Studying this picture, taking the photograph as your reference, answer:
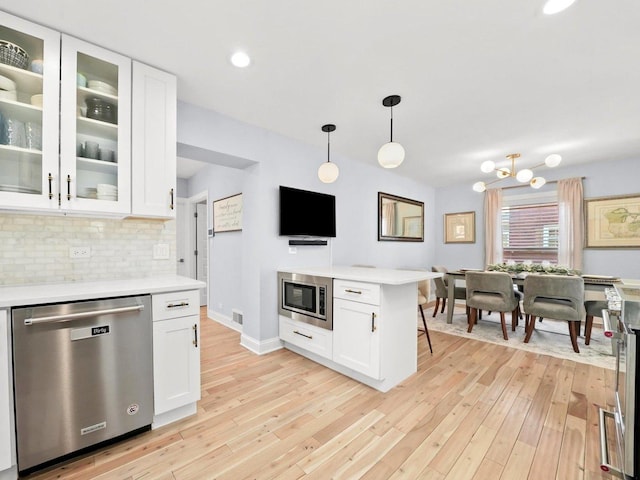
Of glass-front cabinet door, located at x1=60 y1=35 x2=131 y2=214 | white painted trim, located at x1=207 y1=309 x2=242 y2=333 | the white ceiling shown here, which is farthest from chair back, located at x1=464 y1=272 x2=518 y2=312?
glass-front cabinet door, located at x1=60 y1=35 x2=131 y2=214

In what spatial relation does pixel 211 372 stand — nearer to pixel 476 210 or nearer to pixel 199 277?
pixel 199 277

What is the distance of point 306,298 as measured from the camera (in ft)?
9.63

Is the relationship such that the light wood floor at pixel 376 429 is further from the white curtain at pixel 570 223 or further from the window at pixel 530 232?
the window at pixel 530 232

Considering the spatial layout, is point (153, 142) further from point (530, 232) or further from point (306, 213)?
point (530, 232)

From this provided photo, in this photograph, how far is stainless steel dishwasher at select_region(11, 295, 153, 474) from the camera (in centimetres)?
143

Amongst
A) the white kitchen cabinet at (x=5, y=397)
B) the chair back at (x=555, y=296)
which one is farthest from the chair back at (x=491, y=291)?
the white kitchen cabinet at (x=5, y=397)

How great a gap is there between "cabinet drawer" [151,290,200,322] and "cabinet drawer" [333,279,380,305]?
1.22m

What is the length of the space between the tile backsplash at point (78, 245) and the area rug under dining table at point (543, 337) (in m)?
3.24

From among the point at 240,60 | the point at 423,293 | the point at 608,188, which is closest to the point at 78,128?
the point at 240,60

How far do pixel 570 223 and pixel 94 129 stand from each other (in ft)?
21.1

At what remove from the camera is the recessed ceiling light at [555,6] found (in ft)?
4.89

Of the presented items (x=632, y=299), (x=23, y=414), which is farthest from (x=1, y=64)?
(x=632, y=299)

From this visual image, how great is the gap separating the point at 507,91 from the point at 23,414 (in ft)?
13.1

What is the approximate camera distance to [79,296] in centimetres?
155
